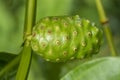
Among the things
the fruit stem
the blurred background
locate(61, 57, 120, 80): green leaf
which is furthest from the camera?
the blurred background

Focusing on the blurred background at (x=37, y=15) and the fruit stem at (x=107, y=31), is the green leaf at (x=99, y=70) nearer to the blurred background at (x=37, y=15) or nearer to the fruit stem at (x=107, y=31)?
the fruit stem at (x=107, y=31)

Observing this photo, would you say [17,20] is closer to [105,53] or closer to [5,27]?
[5,27]

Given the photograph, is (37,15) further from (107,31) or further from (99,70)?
(99,70)

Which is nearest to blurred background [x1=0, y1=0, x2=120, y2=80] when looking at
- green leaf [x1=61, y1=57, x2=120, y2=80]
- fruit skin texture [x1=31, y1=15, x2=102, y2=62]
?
fruit skin texture [x1=31, y1=15, x2=102, y2=62]

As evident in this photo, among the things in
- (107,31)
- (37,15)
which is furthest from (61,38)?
(37,15)

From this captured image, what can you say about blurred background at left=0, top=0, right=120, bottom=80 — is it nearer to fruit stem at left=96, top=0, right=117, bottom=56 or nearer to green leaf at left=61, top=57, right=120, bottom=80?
fruit stem at left=96, top=0, right=117, bottom=56

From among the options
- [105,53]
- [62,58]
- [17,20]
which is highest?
[62,58]

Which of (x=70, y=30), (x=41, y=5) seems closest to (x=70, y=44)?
(x=70, y=30)
